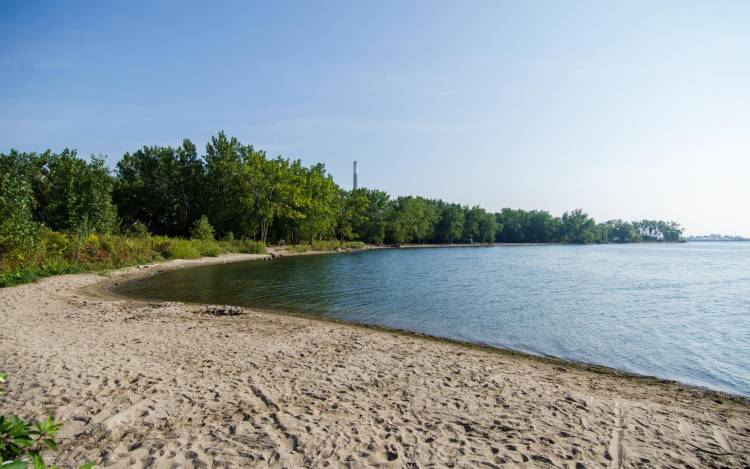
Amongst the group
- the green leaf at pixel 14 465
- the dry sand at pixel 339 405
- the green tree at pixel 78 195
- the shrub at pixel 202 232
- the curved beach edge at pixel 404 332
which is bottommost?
the curved beach edge at pixel 404 332

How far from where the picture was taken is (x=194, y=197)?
67.2 meters

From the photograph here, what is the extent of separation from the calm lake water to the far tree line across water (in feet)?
25.5

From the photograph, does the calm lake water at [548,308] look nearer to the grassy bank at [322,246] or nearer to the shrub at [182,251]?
the shrub at [182,251]

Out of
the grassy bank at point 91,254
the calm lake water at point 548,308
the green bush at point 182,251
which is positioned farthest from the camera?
the green bush at point 182,251

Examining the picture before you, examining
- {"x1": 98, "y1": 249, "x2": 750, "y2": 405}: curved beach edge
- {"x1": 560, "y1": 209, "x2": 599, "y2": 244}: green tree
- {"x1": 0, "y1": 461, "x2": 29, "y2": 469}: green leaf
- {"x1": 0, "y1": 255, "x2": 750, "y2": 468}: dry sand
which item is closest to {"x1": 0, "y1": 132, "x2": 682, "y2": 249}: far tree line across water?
{"x1": 98, "y1": 249, "x2": 750, "y2": 405}: curved beach edge

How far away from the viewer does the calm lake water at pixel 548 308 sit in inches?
490

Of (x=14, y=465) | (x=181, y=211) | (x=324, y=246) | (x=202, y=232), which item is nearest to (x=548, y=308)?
(x=14, y=465)

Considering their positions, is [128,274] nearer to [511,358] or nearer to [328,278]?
[328,278]

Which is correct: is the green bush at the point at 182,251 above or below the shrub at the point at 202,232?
below

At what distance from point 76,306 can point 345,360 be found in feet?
42.4

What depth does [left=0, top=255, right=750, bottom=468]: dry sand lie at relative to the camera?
5.81 m

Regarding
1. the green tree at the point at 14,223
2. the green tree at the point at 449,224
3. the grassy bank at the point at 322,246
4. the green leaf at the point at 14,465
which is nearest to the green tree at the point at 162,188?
the grassy bank at the point at 322,246

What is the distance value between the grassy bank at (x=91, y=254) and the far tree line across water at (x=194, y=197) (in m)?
1.22

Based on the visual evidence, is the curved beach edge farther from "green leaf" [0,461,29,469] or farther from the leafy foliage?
"green leaf" [0,461,29,469]
